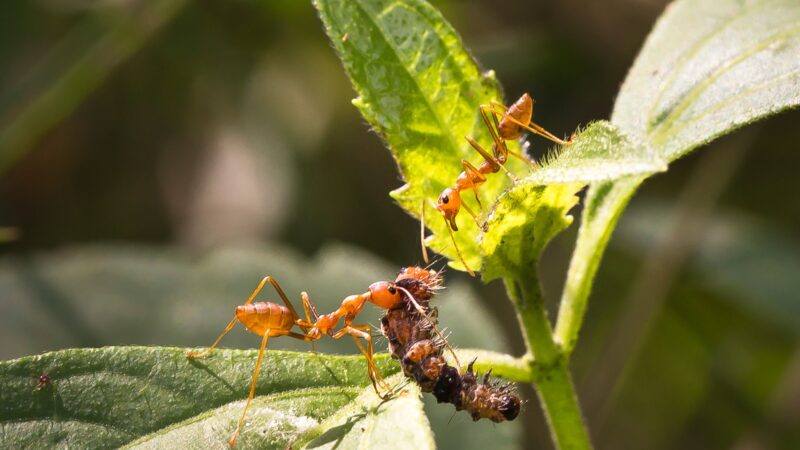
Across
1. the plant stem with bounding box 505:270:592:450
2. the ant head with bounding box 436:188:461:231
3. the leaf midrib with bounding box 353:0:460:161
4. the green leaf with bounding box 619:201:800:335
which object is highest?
the leaf midrib with bounding box 353:0:460:161

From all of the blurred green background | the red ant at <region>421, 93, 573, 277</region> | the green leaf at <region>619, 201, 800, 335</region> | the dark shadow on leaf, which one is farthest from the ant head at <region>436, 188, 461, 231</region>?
the green leaf at <region>619, 201, 800, 335</region>

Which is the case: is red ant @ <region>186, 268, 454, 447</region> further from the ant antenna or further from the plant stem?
the plant stem

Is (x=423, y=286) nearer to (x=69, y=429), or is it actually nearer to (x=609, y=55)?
(x=69, y=429)

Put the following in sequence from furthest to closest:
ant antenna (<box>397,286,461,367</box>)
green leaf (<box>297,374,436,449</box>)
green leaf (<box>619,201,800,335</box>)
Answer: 1. green leaf (<box>619,201,800,335</box>)
2. ant antenna (<box>397,286,461,367</box>)
3. green leaf (<box>297,374,436,449</box>)

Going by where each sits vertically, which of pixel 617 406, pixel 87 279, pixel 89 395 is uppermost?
pixel 89 395

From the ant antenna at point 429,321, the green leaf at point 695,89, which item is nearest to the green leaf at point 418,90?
the ant antenna at point 429,321

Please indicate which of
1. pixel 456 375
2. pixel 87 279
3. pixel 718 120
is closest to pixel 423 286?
pixel 456 375

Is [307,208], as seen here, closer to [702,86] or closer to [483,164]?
[483,164]
